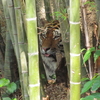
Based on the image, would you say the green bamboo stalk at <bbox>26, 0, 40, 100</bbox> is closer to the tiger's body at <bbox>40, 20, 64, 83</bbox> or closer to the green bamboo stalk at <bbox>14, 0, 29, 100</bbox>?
the green bamboo stalk at <bbox>14, 0, 29, 100</bbox>

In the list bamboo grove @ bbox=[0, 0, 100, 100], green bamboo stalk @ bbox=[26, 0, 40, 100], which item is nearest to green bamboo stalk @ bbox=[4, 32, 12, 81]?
bamboo grove @ bbox=[0, 0, 100, 100]

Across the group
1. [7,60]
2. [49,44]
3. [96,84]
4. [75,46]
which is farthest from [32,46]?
[7,60]

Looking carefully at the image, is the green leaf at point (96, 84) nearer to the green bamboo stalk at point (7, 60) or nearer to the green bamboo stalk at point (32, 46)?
the green bamboo stalk at point (32, 46)

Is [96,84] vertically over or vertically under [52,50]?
over

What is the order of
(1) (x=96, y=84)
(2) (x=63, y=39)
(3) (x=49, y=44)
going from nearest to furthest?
(1) (x=96, y=84) → (2) (x=63, y=39) → (3) (x=49, y=44)

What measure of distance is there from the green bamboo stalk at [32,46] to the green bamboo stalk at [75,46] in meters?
0.17

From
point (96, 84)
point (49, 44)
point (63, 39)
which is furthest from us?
point (49, 44)

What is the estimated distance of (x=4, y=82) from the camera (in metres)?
1.35

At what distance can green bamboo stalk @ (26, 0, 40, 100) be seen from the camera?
88 centimetres

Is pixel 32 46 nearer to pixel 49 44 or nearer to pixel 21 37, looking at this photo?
pixel 21 37

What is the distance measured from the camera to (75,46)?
2.87ft

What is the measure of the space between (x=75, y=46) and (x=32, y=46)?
21 cm

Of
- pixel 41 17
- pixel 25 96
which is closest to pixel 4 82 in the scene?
pixel 25 96

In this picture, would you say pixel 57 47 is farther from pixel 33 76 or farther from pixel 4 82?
pixel 33 76
